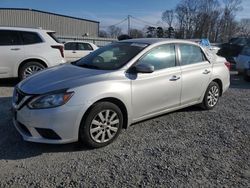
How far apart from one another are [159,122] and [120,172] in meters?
1.97

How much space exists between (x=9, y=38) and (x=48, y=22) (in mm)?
31853

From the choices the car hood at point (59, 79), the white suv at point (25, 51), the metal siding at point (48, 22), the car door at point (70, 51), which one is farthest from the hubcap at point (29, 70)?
the metal siding at point (48, 22)

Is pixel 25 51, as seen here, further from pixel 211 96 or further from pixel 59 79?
pixel 211 96

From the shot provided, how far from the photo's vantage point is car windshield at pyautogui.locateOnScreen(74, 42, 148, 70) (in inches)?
190

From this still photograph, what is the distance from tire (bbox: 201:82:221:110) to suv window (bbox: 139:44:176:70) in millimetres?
1281

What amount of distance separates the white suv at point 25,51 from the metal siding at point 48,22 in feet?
91.4

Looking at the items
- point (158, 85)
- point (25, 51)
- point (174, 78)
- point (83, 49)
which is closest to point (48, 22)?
point (83, 49)

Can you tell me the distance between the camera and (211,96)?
6.31m

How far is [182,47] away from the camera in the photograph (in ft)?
18.5

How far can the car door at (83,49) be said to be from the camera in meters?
14.8

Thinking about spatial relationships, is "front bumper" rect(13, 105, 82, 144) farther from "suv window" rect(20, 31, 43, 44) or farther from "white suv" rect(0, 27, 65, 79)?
"suv window" rect(20, 31, 43, 44)

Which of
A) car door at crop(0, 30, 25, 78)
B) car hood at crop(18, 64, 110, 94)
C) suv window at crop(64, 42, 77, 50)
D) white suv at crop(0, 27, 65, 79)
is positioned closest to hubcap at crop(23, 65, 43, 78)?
white suv at crop(0, 27, 65, 79)

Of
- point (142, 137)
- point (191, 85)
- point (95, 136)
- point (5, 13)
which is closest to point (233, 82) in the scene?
point (191, 85)

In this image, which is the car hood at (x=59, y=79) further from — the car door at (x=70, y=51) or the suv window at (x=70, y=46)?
the suv window at (x=70, y=46)
